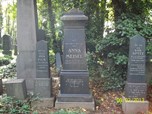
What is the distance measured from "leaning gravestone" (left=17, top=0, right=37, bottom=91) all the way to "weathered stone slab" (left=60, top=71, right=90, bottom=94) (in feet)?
4.52

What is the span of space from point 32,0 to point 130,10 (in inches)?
166

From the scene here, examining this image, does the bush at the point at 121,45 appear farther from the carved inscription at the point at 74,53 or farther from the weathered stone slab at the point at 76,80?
the carved inscription at the point at 74,53

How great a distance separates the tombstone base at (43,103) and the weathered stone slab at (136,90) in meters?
2.19

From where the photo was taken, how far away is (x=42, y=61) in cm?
752

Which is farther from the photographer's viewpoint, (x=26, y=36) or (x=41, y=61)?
(x=26, y=36)

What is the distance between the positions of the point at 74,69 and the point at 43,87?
1041mm

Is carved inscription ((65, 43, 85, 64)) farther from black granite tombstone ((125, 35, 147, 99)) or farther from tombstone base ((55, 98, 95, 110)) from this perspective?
black granite tombstone ((125, 35, 147, 99))

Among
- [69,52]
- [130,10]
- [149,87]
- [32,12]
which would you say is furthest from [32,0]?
[149,87]

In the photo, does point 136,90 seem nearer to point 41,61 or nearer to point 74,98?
point 74,98

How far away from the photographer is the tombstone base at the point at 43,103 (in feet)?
24.4

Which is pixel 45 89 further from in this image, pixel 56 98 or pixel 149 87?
pixel 149 87

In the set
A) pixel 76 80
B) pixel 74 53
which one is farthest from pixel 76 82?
pixel 74 53

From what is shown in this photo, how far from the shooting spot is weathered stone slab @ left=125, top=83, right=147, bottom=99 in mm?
7238

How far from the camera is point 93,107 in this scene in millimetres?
7441
